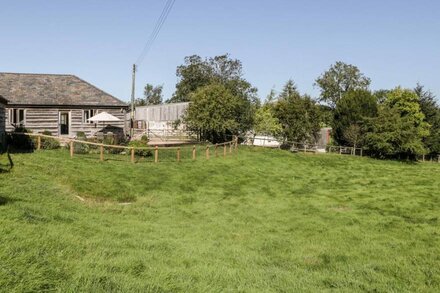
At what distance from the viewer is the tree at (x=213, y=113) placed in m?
37.0

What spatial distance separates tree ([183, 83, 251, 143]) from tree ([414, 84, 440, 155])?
1108 inches

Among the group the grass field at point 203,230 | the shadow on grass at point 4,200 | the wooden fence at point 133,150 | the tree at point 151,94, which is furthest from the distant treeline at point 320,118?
the tree at point 151,94

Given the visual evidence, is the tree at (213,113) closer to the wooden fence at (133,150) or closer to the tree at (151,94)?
the wooden fence at (133,150)

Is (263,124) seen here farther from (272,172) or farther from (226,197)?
(226,197)

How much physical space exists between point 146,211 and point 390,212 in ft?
32.7

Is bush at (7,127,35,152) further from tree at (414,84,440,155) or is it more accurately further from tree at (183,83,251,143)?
tree at (414,84,440,155)

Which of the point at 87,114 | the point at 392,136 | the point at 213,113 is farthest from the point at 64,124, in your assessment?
the point at 392,136

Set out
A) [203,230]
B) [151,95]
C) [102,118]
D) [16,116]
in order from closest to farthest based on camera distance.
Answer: [203,230], [102,118], [16,116], [151,95]

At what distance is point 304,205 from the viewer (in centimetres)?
1723

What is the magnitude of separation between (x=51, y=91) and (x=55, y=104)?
189 cm

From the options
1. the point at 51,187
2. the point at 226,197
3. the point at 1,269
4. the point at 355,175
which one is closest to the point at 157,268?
the point at 1,269

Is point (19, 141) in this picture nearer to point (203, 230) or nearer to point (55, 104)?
point (55, 104)

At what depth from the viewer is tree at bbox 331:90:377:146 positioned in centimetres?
4969

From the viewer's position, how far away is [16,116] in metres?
29.2
